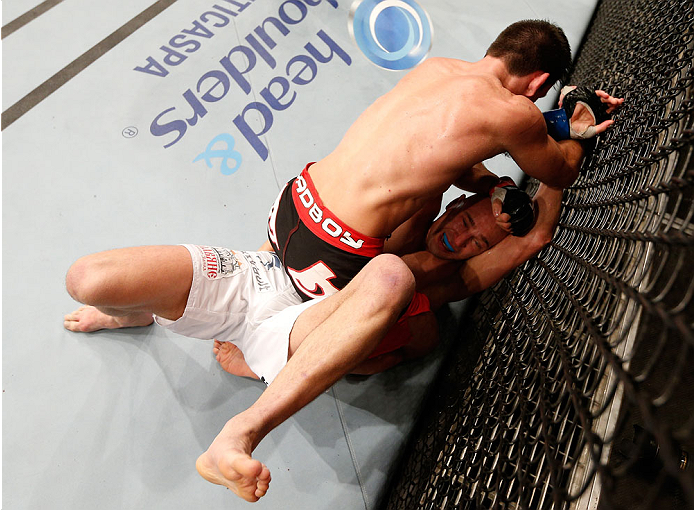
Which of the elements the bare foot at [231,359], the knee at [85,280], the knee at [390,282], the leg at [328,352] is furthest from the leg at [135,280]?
the knee at [390,282]

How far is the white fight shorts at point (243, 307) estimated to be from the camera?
50.0 inches

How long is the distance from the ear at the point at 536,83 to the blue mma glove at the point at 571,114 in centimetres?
9

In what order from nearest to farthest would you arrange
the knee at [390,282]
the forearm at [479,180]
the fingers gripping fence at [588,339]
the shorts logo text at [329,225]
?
the fingers gripping fence at [588,339]
the knee at [390,282]
the shorts logo text at [329,225]
the forearm at [479,180]

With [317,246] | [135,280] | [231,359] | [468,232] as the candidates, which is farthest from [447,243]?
[135,280]

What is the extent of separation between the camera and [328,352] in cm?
103

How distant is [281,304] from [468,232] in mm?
682

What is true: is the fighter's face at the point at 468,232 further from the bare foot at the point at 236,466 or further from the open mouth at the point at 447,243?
the bare foot at the point at 236,466

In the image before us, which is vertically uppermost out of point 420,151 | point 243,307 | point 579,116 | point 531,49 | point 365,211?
point 531,49

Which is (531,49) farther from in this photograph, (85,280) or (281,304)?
(85,280)

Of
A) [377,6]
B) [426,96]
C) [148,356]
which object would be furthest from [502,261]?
[377,6]

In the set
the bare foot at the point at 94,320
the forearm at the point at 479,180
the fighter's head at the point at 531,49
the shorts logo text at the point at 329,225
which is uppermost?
the fighter's head at the point at 531,49

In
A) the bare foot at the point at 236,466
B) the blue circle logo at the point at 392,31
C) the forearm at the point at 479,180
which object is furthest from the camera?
the blue circle logo at the point at 392,31

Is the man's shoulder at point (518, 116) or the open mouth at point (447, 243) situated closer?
the man's shoulder at point (518, 116)

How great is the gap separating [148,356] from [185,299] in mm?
427
